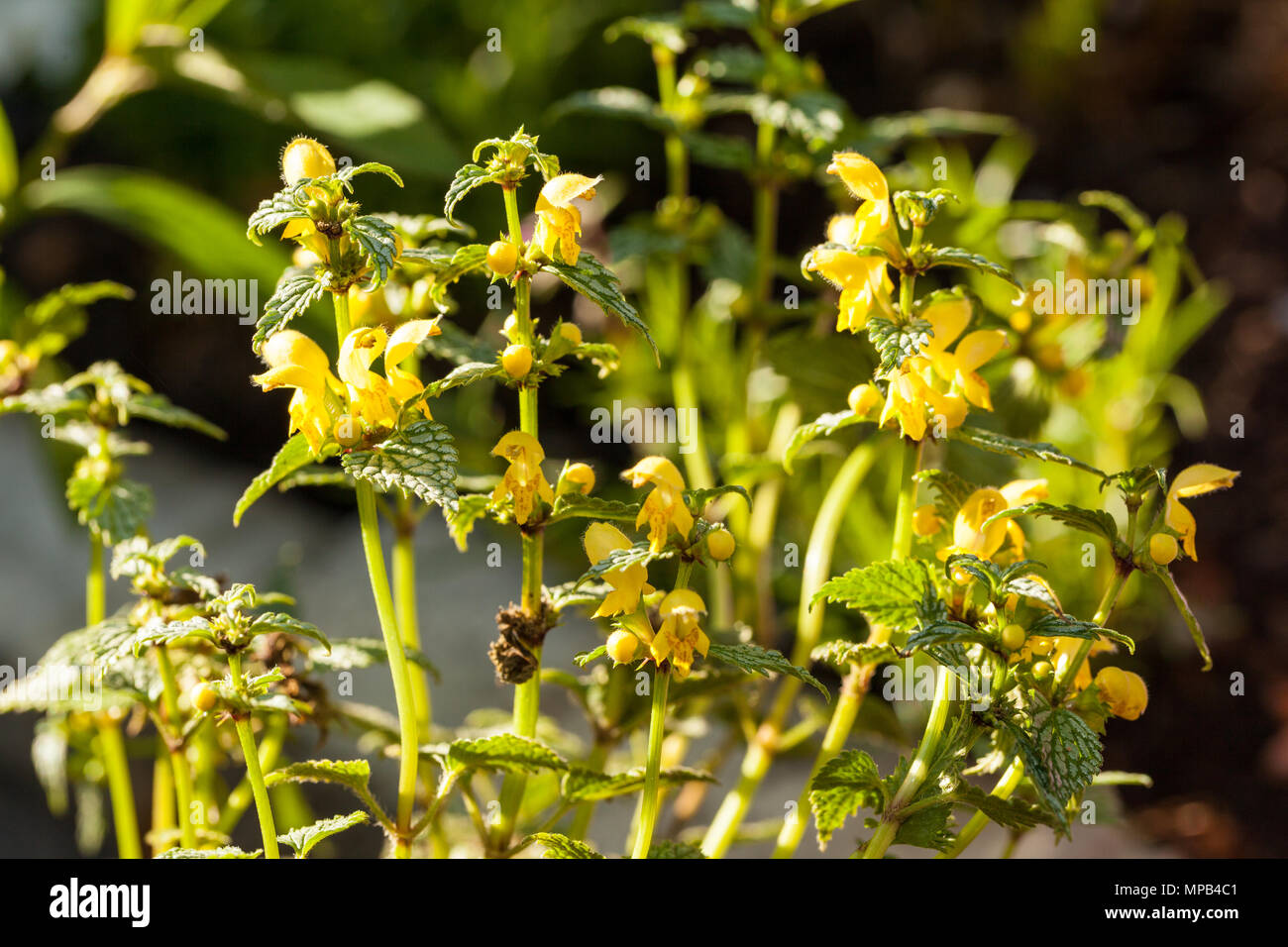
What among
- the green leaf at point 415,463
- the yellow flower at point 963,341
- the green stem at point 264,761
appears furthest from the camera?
the green stem at point 264,761

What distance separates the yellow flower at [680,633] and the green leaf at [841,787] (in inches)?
3.5

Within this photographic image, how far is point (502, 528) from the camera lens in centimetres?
145

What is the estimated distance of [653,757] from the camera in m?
0.46

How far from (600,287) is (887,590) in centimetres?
18

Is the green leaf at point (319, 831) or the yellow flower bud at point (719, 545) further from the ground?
the yellow flower bud at point (719, 545)

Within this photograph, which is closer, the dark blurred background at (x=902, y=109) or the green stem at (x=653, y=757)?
the green stem at (x=653, y=757)

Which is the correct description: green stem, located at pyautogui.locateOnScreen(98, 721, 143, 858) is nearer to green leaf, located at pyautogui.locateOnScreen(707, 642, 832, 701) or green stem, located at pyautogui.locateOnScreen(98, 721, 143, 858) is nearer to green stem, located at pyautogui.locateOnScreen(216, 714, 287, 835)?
green stem, located at pyautogui.locateOnScreen(216, 714, 287, 835)

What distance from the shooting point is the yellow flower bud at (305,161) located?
0.45 meters

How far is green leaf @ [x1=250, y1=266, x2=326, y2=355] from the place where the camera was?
16.5 inches

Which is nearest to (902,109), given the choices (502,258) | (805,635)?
(805,635)

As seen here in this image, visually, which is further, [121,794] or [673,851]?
[121,794]

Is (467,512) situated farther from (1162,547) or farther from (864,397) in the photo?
(1162,547)

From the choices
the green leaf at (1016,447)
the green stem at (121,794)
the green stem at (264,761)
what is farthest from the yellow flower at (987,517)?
the green stem at (121,794)

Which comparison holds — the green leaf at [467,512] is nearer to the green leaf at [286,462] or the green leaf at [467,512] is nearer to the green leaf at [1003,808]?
the green leaf at [286,462]
